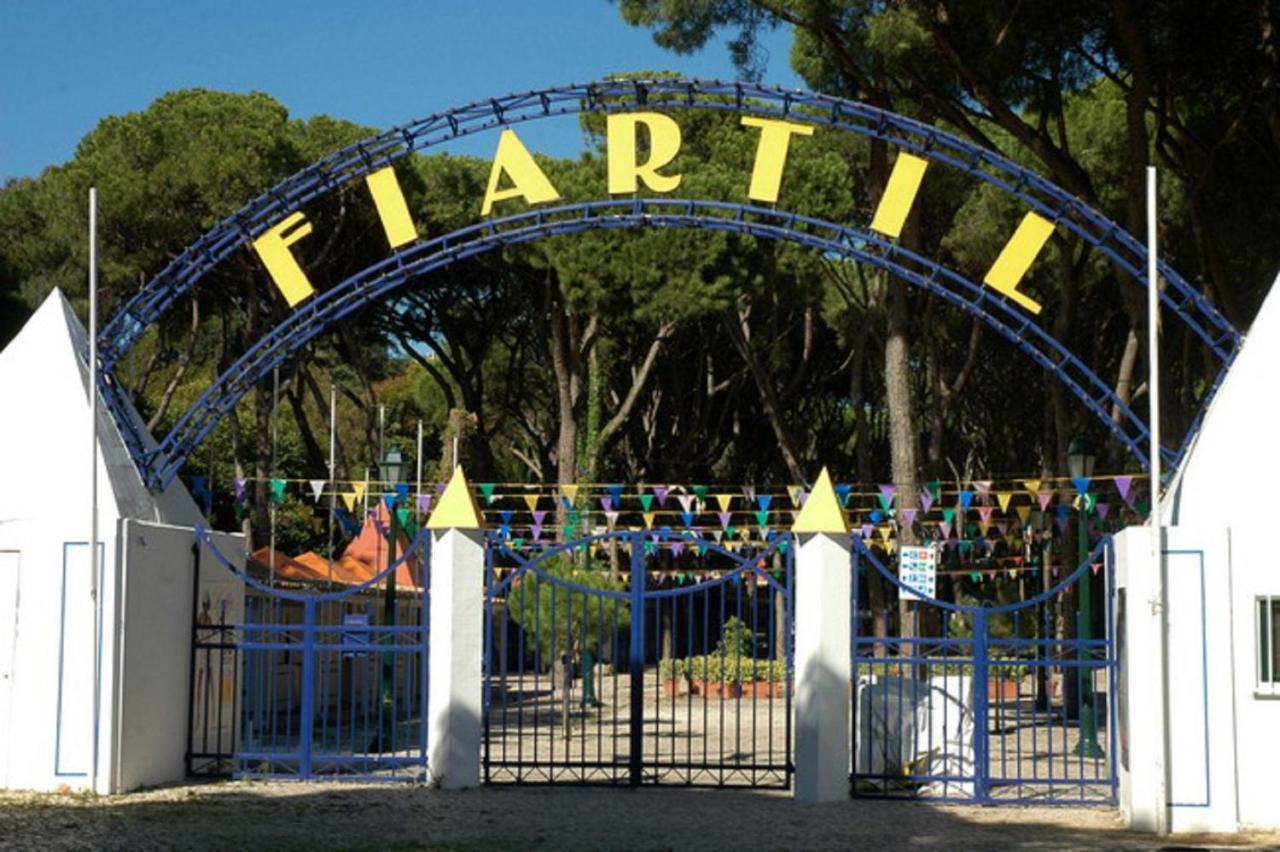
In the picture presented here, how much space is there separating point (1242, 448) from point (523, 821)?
19.8 ft

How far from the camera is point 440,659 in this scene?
16156 mm

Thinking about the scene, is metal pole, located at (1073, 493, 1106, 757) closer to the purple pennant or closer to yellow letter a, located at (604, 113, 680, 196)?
the purple pennant

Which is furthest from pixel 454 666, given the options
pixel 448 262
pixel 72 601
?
pixel 448 262

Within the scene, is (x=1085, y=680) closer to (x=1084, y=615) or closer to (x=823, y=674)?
(x=1084, y=615)

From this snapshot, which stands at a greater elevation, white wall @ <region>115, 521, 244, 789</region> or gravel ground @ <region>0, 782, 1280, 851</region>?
white wall @ <region>115, 521, 244, 789</region>

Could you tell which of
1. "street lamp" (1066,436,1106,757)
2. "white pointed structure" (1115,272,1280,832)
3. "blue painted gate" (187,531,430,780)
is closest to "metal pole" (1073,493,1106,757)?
"street lamp" (1066,436,1106,757)

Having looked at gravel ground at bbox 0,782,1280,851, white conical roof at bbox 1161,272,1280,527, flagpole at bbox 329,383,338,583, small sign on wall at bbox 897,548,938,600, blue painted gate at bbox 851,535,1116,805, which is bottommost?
gravel ground at bbox 0,782,1280,851

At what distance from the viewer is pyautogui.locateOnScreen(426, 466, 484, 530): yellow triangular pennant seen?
53.2ft

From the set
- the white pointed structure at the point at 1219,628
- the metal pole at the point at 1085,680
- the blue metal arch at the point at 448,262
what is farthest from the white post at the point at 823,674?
the metal pole at the point at 1085,680

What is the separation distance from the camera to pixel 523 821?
14.2 meters

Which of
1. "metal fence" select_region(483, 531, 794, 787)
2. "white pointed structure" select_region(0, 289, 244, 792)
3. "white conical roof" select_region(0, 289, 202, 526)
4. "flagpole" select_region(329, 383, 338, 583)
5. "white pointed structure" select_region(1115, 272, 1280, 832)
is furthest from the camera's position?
"flagpole" select_region(329, 383, 338, 583)

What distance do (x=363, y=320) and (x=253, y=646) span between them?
2864 centimetres

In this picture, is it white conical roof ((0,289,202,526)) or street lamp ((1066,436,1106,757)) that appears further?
street lamp ((1066,436,1106,757))

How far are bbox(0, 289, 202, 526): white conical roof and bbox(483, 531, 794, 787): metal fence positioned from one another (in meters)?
3.25
